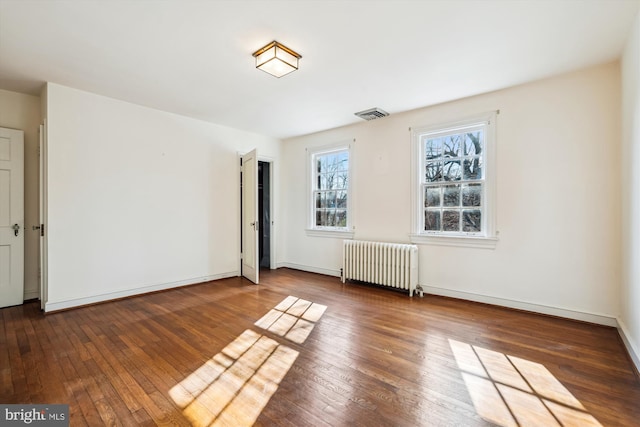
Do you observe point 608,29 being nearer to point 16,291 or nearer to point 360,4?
point 360,4

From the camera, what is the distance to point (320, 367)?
2.27 meters

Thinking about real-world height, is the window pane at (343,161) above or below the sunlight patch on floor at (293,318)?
above

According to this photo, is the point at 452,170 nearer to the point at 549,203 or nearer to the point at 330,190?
the point at 549,203

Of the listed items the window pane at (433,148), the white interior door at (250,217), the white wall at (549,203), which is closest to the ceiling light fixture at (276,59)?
the white interior door at (250,217)

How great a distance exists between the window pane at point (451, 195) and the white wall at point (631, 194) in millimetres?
1611

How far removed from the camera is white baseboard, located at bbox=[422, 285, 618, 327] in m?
3.04

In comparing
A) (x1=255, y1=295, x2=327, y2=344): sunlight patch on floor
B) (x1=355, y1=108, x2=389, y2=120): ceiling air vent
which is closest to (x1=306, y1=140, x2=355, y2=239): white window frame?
(x1=355, y1=108, x2=389, y2=120): ceiling air vent

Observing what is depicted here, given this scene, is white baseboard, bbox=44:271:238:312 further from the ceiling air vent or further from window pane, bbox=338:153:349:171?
the ceiling air vent

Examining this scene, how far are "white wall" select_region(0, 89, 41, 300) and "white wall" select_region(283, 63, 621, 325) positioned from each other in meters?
5.27

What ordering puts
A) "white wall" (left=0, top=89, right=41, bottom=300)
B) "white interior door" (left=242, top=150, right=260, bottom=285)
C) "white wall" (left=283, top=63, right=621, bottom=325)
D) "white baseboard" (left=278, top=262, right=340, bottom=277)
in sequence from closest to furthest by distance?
"white wall" (left=283, top=63, right=621, bottom=325), "white wall" (left=0, top=89, right=41, bottom=300), "white interior door" (left=242, top=150, right=260, bottom=285), "white baseboard" (left=278, top=262, right=340, bottom=277)

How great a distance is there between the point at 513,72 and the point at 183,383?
4.33 m

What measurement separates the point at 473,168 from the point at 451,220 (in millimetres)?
772

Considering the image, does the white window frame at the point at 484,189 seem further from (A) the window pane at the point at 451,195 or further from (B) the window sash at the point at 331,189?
(B) the window sash at the point at 331,189

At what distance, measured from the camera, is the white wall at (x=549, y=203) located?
9.89 feet
